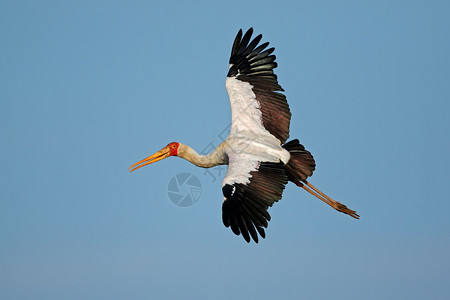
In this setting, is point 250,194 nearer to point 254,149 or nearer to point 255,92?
point 254,149

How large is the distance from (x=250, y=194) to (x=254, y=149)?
1.42 meters

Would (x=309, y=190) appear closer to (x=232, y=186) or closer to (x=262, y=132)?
A: (x=262, y=132)

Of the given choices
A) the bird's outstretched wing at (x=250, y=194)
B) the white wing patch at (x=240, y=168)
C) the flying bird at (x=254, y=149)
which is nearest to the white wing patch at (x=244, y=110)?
the flying bird at (x=254, y=149)

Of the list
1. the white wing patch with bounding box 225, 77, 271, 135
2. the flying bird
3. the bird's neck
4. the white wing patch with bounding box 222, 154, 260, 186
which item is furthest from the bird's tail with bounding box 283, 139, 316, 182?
the bird's neck

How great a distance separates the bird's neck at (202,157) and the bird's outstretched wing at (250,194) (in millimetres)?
1291

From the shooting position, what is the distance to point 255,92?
553 inches

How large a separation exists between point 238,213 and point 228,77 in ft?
12.3

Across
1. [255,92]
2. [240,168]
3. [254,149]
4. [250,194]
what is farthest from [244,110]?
[250,194]

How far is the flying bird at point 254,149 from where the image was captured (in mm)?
12156

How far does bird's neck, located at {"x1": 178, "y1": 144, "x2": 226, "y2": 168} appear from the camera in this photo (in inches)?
555

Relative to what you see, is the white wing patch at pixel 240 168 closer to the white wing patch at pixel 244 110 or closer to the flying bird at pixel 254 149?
the flying bird at pixel 254 149

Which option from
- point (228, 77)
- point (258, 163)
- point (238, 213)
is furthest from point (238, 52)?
point (238, 213)

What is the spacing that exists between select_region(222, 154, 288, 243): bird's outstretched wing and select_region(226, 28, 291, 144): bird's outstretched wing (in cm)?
128

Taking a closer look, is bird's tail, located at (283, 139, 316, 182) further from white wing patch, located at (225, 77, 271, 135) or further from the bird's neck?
the bird's neck
